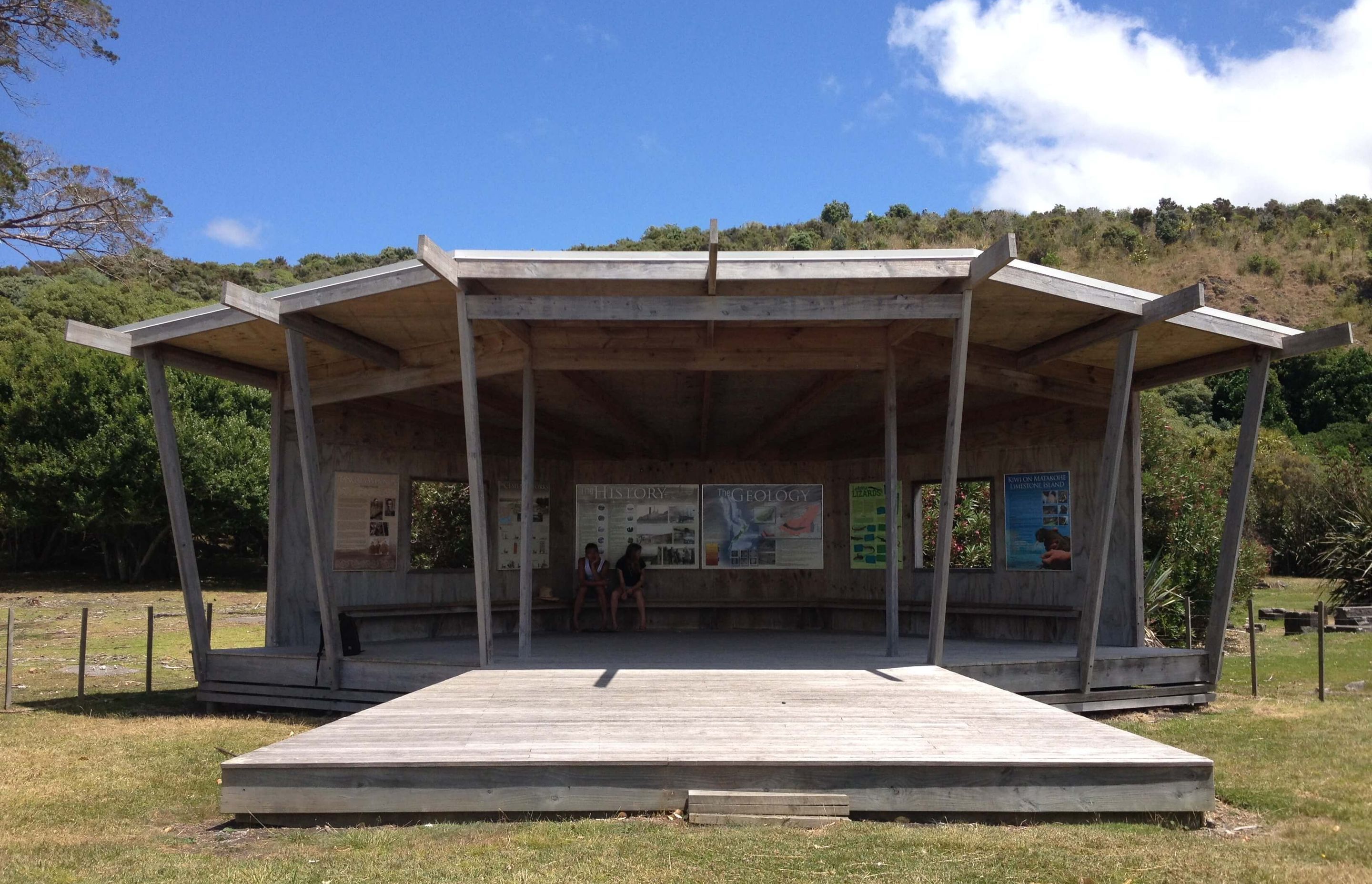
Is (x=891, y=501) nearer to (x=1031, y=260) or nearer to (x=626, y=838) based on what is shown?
(x=626, y=838)

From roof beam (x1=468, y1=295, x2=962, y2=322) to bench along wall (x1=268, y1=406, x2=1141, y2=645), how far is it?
2.84 m

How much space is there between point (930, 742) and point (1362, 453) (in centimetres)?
4205

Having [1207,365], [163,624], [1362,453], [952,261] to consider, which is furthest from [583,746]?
[1362,453]

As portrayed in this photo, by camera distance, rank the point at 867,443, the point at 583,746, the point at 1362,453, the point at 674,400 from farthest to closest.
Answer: the point at 1362,453, the point at 867,443, the point at 674,400, the point at 583,746

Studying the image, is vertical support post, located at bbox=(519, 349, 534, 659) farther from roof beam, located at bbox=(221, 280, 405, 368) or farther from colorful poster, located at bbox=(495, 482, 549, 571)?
colorful poster, located at bbox=(495, 482, 549, 571)

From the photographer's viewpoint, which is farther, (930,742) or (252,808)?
(930,742)

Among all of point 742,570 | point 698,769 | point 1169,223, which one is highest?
point 1169,223

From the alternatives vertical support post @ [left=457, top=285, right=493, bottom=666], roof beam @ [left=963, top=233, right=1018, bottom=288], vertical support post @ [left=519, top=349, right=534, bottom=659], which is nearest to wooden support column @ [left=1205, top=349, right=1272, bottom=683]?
roof beam @ [left=963, top=233, right=1018, bottom=288]

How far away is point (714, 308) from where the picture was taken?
877 cm

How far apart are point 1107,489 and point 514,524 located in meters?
7.97

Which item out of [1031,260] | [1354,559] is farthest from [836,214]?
[1354,559]

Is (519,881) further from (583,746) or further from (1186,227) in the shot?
(1186,227)

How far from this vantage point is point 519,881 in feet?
14.7

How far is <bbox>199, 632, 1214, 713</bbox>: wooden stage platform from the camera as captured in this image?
9.54 metres
